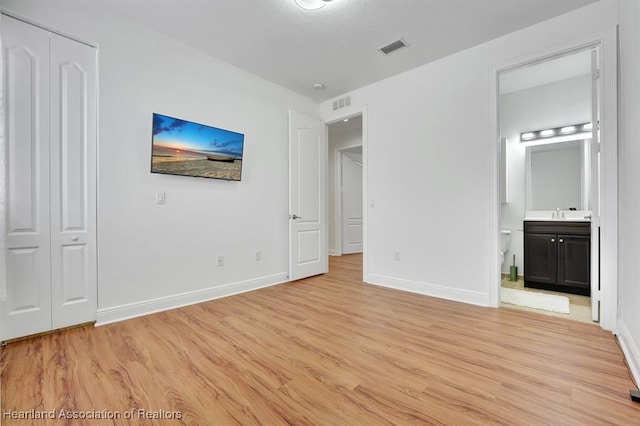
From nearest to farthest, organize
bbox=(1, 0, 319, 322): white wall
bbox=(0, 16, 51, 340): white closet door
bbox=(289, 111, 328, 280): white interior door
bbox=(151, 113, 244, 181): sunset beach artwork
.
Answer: bbox=(0, 16, 51, 340): white closet door
bbox=(1, 0, 319, 322): white wall
bbox=(151, 113, 244, 181): sunset beach artwork
bbox=(289, 111, 328, 280): white interior door

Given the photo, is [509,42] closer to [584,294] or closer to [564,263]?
[564,263]

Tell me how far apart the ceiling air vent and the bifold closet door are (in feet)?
9.08

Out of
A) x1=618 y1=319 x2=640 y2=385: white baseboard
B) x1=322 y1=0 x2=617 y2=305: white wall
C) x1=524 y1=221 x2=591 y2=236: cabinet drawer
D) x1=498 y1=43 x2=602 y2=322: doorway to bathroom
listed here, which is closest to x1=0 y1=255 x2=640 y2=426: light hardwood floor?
x1=618 y1=319 x2=640 y2=385: white baseboard

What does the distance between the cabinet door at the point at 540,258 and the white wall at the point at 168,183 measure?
3.32 metres

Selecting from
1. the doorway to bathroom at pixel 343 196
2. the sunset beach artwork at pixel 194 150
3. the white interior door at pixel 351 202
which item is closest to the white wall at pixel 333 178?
the doorway to bathroom at pixel 343 196

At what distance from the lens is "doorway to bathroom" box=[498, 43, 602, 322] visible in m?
3.28

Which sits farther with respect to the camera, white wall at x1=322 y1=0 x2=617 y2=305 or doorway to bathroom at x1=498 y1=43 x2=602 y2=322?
doorway to bathroom at x1=498 y1=43 x2=602 y2=322

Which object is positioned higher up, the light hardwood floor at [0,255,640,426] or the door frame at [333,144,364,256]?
the door frame at [333,144,364,256]

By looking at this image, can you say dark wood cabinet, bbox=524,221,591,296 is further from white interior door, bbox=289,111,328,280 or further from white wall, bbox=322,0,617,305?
white interior door, bbox=289,111,328,280

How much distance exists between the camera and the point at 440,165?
10.6 feet

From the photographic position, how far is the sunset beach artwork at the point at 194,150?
2754 millimetres

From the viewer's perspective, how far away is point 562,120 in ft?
12.3

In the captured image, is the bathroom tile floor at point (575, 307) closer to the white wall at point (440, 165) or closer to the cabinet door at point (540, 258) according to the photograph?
the cabinet door at point (540, 258)

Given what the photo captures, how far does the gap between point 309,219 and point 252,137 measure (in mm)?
1418
